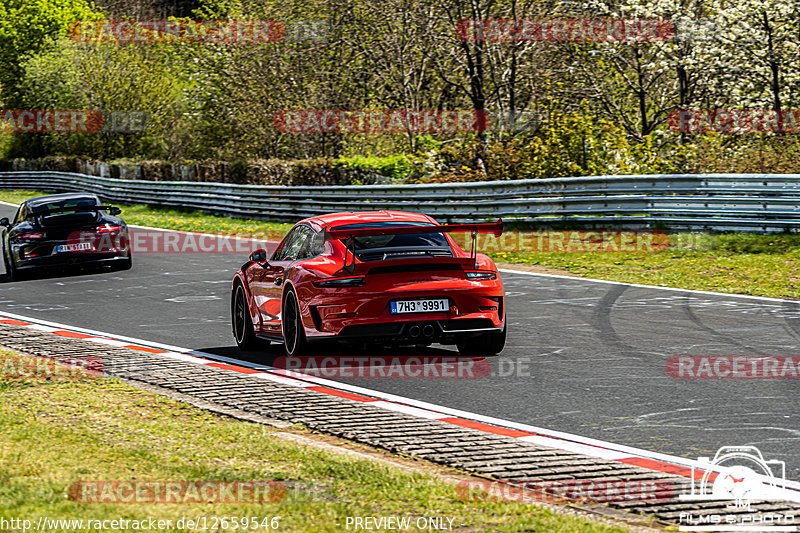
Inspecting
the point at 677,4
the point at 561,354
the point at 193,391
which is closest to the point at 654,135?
the point at 677,4

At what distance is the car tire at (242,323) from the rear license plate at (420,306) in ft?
7.10

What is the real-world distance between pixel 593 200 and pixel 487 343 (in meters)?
11.4

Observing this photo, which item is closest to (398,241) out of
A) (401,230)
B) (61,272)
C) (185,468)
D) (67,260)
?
(401,230)

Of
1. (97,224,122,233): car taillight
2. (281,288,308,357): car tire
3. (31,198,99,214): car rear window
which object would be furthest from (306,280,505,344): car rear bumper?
(31,198,99,214): car rear window

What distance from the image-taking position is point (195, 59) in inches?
1633

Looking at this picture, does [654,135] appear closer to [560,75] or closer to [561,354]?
[560,75]

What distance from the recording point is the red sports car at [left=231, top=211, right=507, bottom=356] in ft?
31.4

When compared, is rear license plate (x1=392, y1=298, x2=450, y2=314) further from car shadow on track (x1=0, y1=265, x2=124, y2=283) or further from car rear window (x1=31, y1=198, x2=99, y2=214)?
car rear window (x1=31, y1=198, x2=99, y2=214)

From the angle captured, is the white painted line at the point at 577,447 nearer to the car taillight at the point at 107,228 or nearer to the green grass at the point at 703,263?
the green grass at the point at 703,263

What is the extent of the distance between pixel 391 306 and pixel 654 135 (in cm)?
1956

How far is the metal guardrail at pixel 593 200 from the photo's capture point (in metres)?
18.8

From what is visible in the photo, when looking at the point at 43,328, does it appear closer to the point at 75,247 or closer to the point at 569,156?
the point at 75,247

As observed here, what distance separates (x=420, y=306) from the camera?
959cm

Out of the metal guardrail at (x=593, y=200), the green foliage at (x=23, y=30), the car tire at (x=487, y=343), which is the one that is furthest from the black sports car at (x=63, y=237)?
the green foliage at (x=23, y=30)
